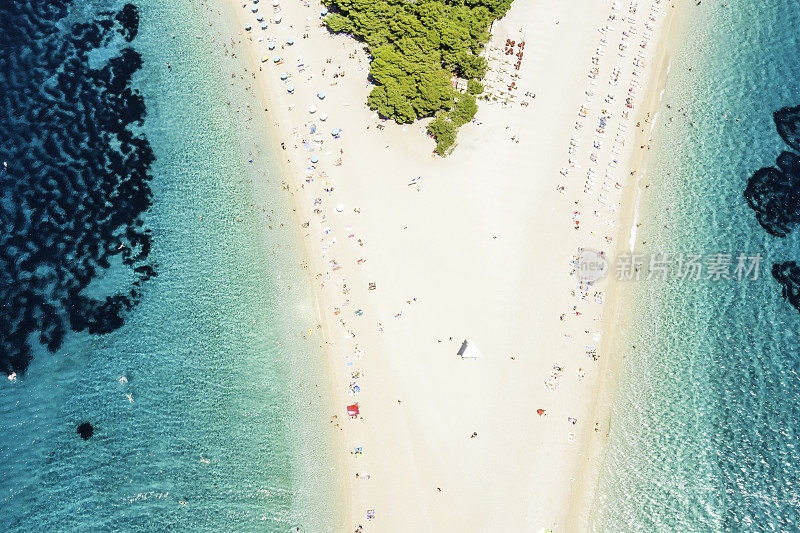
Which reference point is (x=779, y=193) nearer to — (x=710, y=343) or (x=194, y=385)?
(x=710, y=343)

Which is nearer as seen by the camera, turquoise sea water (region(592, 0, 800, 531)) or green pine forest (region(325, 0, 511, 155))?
turquoise sea water (region(592, 0, 800, 531))

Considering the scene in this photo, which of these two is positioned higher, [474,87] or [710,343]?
[474,87]

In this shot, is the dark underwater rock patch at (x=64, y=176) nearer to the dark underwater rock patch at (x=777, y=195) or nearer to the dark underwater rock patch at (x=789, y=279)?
the dark underwater rock patch at (x=777, y=195)

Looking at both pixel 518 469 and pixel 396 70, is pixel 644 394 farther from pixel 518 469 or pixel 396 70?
pixel 396 70

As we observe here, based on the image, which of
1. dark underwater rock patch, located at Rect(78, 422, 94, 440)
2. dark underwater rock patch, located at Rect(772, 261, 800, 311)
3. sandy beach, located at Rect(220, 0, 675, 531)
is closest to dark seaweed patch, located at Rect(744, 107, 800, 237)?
dark underwater rock patch, located at Rect(772, 261, 800, 311)

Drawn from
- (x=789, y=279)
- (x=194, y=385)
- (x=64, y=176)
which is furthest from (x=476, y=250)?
(x=64, y=176)

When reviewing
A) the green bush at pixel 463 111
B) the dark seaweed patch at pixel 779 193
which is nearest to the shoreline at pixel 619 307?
the dark seaweed patch at pixel 779 193

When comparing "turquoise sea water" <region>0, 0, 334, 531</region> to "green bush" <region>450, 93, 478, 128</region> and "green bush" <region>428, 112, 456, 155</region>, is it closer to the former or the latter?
"green bush" <region>428, 112, 456, 155</region>
